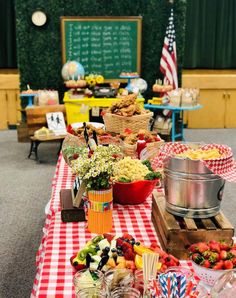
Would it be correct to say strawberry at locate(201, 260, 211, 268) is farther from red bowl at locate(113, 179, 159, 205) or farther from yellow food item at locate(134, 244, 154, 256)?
red bowl at locate(113, 179, 159, 205)

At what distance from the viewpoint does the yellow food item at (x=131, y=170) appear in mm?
2351

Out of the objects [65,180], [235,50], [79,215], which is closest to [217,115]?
[235,50]

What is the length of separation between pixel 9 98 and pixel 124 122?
5288 millimetres

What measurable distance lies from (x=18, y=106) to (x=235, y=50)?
161 inches

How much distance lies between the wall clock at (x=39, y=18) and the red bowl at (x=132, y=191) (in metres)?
5.56

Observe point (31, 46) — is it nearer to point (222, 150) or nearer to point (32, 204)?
point (32, 204)

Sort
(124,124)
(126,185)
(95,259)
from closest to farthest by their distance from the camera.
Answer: (95,259), (126,185), (124,124)

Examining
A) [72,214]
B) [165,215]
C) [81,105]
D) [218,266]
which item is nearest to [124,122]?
[72,214]

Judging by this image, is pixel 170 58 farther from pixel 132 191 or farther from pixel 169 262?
pixel 169 262

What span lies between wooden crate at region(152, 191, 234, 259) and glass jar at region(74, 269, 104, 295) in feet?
1.39

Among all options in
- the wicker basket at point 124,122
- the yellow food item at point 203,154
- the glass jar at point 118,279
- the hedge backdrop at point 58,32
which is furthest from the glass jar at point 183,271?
the hedge backdrop at point 58,32

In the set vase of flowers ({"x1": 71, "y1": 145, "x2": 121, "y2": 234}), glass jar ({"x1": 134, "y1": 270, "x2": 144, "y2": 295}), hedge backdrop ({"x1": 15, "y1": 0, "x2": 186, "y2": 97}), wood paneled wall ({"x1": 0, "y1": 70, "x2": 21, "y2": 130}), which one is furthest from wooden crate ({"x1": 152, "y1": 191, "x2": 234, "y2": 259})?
wood paneled wall ({"x1": 0, "y1": 70, "x2": 21, "y2": 130})

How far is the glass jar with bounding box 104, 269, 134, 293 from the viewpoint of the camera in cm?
138

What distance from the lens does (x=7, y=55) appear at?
819cm
